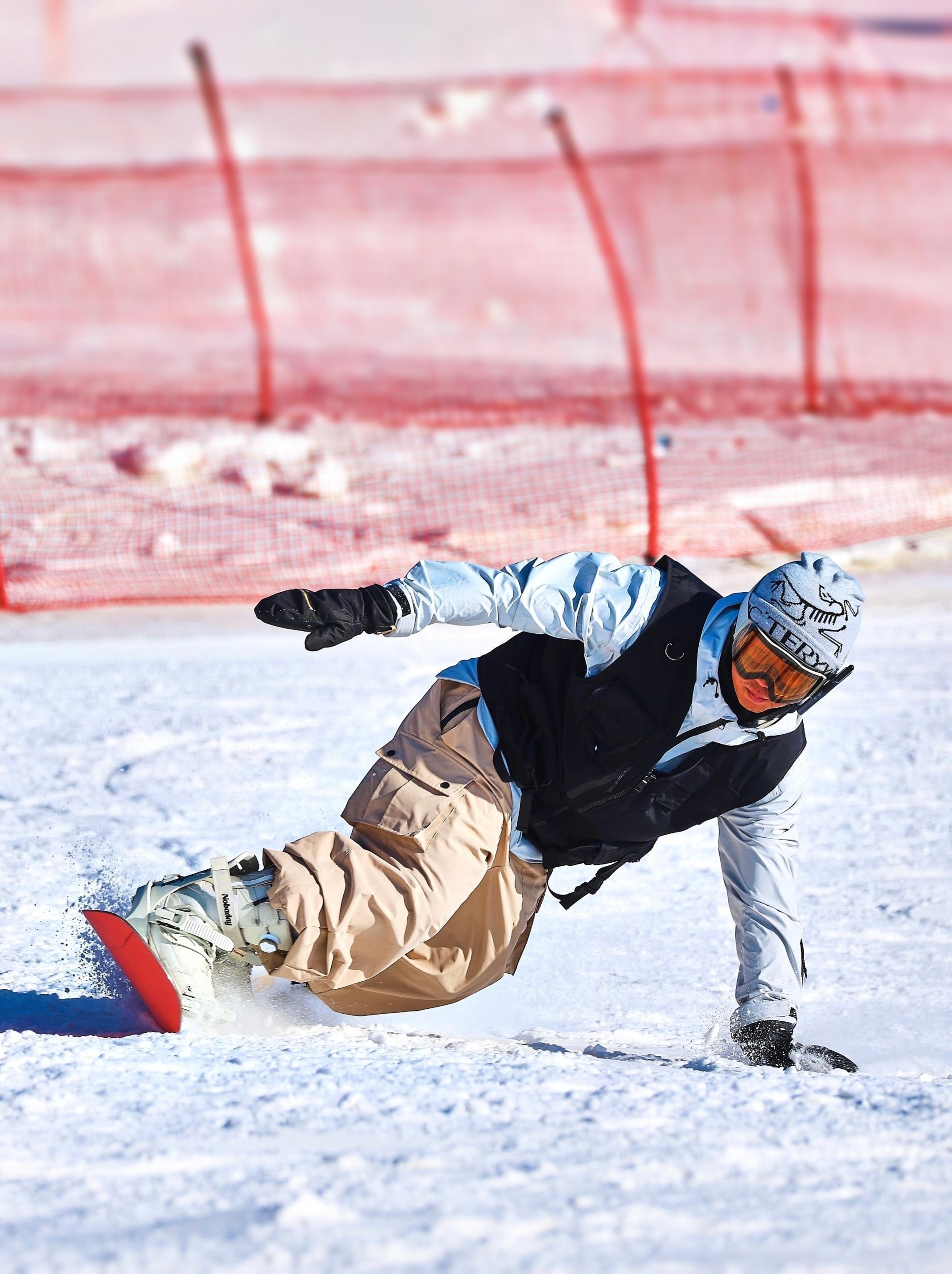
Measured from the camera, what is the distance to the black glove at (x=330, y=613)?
95.8 inches

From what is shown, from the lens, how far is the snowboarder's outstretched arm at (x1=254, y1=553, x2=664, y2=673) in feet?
8.45

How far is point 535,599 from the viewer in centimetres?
261

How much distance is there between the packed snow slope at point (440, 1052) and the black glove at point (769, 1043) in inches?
3.9

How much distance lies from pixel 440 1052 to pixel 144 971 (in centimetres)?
58

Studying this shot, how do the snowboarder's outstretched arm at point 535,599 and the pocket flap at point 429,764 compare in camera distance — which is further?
the pocket flap at point 429,764

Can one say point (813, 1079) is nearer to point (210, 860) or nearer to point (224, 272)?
point (210, 860)

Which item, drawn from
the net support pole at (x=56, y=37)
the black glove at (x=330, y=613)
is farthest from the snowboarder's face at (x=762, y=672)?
the net support pole at (x=56, y=37)

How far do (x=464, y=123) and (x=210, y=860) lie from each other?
12.8 metres

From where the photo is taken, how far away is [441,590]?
102 inches

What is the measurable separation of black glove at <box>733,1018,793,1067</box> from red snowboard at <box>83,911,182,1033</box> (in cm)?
114

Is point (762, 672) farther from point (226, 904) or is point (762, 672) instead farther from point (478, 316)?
point (478, 316)

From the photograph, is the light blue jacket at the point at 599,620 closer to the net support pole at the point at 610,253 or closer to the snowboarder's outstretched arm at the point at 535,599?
the snowboarder's outstretched arm at the point at 535,599

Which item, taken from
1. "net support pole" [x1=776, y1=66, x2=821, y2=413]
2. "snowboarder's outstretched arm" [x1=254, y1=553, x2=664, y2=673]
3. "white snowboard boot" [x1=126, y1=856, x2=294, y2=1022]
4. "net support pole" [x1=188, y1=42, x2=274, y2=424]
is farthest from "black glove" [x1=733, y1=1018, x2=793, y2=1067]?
"net support pole" [x1=776, y1=66, x2=821, y2=413]

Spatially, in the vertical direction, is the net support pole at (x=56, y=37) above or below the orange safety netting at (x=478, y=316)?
above
